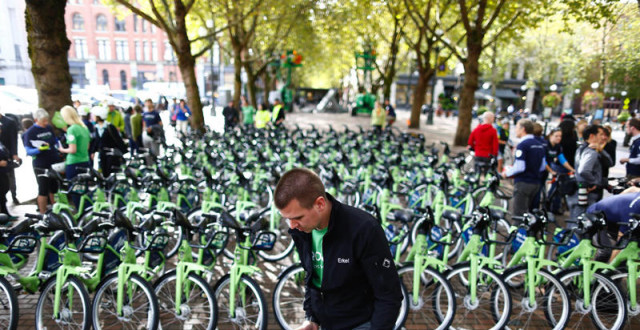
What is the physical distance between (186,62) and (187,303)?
35.8ft

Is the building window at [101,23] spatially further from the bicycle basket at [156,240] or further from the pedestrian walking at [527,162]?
the pedestrian walking at [527,162]

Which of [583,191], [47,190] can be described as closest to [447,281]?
[583,191]

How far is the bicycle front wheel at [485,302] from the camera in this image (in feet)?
10.9

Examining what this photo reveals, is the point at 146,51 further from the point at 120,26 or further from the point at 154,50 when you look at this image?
the point at 120,26

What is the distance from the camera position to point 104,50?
40.1 m

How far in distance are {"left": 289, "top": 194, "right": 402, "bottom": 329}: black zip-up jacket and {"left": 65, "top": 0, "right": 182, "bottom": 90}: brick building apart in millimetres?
37353

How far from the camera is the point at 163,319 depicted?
11.4 feet

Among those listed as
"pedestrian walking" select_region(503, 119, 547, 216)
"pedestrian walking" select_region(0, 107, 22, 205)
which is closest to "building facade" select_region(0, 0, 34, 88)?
"pedestrian walking" select_region(0, 107, 22, 205)

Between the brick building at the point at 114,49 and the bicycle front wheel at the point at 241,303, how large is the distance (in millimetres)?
35865

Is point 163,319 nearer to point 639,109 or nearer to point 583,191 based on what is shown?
point 583,191

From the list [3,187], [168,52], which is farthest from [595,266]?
[168,52]

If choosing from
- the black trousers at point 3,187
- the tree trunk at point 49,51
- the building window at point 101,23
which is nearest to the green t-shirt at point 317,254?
the black trousers at point 3,187

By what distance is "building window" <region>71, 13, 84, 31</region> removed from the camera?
118 feet

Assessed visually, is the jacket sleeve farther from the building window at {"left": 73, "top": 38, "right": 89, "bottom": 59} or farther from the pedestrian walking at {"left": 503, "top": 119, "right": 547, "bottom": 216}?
the building window at {"left": 73, "top": 38, "right": 89, "bottom": 59}
